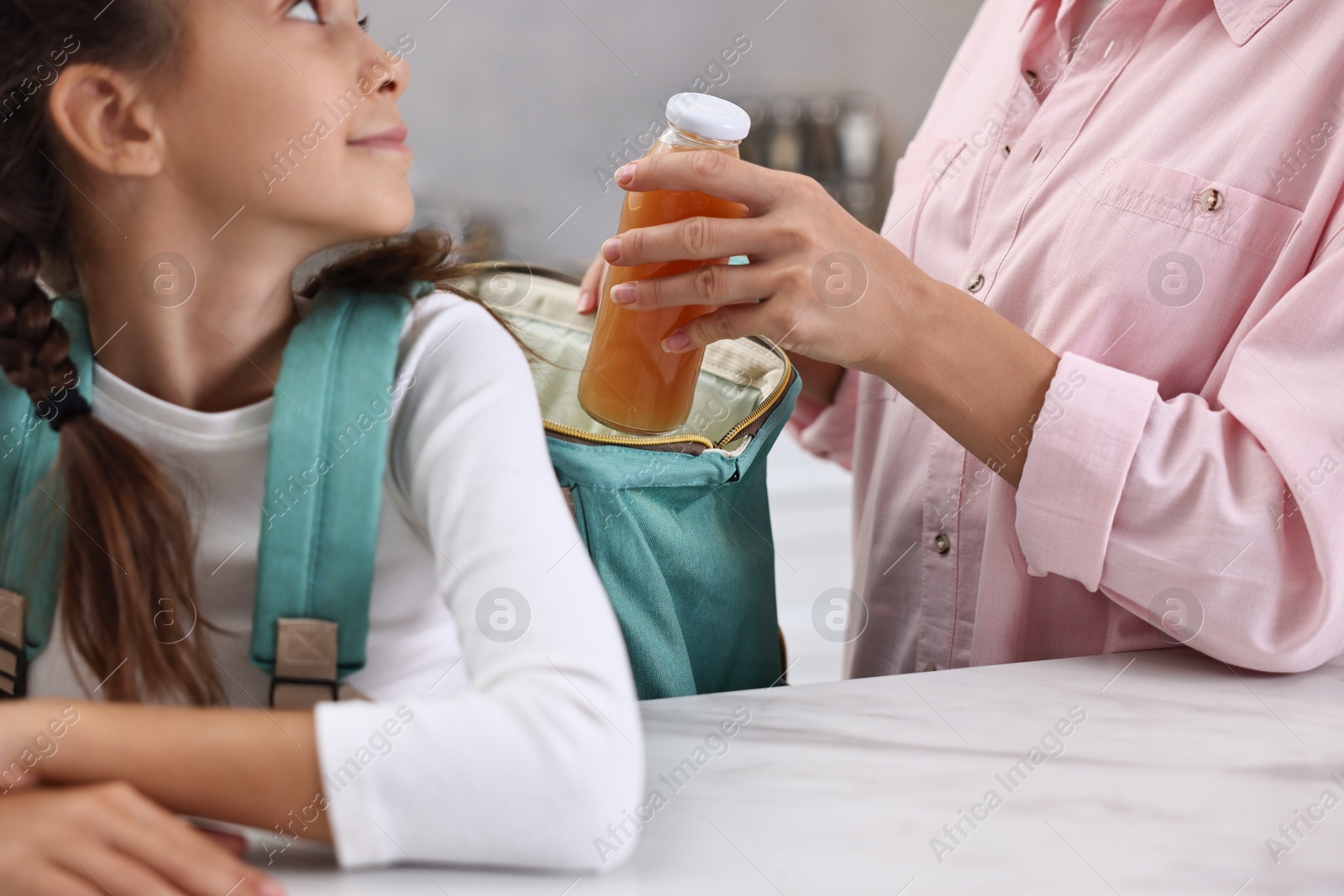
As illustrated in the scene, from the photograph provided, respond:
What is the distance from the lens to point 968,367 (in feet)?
2.30

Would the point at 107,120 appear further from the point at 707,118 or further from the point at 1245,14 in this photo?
the point at 1245,14

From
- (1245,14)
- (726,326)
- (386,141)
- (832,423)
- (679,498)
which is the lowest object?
(832,423)

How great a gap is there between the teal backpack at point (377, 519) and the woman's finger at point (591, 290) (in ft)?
0.16

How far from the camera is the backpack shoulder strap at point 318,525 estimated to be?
0.51 m

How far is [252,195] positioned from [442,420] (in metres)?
0.16

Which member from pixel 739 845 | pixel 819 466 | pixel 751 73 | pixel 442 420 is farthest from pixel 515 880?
pixel 751 73

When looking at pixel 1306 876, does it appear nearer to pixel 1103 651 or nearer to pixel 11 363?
pixel 1103 651

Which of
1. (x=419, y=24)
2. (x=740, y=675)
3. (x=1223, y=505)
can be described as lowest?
(x=740, y=675)

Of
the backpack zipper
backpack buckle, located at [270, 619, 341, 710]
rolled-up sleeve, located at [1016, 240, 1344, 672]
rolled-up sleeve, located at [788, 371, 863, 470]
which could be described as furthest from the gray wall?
backpack buckle, located at [270, 619, 341, 710]

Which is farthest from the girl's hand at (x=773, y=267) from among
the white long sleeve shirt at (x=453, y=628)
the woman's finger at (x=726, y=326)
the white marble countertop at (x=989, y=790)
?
the white marble countertop at (x=989, y=790)

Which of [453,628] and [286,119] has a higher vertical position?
[286,119]

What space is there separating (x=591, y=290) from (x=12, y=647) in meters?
0.47

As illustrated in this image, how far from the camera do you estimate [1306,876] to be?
0.50 metres

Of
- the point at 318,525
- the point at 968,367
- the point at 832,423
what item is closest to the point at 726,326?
the point at 968,367
